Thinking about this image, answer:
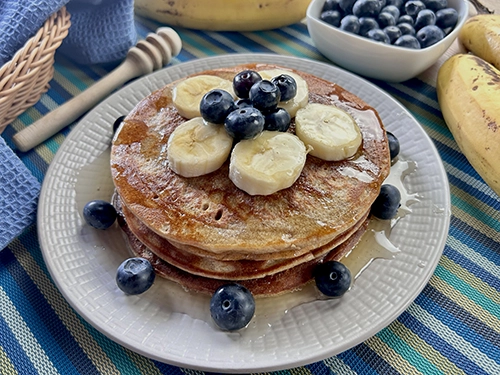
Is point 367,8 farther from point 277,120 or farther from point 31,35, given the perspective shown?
point 31,35

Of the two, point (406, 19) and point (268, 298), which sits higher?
point (406, 19)

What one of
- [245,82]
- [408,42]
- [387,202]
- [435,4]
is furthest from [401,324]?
[435,4]

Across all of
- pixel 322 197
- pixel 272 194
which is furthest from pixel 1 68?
pixel 322 197

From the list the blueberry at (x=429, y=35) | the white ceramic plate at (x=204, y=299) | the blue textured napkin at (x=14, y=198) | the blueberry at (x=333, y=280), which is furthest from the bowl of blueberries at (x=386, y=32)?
the blue textured napkin at (x=14, y=198)

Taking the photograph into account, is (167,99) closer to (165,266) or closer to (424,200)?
(165,266)

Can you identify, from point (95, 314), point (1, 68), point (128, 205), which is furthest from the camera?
point (1, 68)

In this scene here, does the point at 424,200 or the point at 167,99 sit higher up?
the point at 167,99

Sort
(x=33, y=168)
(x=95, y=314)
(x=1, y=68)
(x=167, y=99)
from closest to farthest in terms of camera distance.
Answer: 1. (x=95, y=314)
2. (x=1, y=68)
3. (x=167, y=99)
4. (x=33, y=168)
